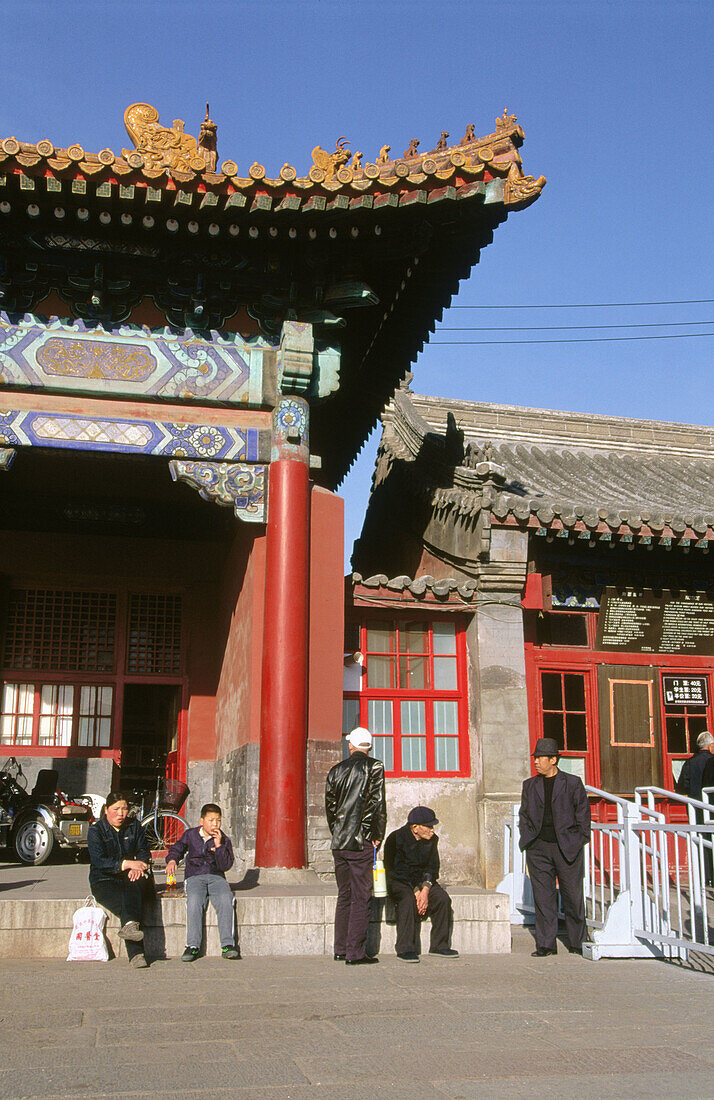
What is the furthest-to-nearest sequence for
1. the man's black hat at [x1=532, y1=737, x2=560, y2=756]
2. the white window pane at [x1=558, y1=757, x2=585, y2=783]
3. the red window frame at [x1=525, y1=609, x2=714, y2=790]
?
the white window pane at [x1=558, y1=757, x2=585, y2=783], the red window frame at [x1=525, y1=609, x2=714, y2=790], the man's black hat at [x1=532, y1=737, x2=560, y2=756]

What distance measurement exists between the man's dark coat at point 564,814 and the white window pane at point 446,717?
3570mm

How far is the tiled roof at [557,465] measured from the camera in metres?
10.7

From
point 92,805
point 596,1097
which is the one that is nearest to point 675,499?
point 92,805

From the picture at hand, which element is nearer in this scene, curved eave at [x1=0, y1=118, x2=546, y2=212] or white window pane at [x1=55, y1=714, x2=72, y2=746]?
curved eave at [x1=0, y1=118, x2=546, y2=212]

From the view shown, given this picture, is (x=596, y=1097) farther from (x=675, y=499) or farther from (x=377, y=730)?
(x=675, y=499)

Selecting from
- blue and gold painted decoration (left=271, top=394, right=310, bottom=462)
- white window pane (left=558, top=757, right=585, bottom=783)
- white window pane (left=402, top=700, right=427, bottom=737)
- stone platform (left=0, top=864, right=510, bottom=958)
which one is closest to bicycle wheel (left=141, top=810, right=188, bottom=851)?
white window pane (left=402, top=700, right=427, bottom=737)

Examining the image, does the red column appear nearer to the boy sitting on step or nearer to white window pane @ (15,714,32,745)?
the boy sitting on step

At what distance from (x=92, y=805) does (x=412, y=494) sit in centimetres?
548

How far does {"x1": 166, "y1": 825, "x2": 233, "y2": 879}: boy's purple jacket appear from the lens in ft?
20.6

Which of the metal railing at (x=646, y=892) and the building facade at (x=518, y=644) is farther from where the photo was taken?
the building facade at (x=518, y=644)

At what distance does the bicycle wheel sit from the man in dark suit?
211 inches

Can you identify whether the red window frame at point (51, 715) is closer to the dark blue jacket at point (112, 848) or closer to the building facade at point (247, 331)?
the building facade at point (247, 331)

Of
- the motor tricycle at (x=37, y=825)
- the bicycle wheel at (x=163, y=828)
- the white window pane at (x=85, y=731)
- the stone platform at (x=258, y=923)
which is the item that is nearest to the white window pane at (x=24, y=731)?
the white window pane at (x=85, y=731)

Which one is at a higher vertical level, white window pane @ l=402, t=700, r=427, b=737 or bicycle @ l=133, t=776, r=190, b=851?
white window pane @ l=402, t=700, r=427, b=737
